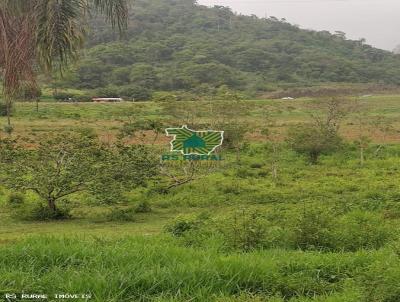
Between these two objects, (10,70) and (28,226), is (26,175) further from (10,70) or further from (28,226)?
(10,70)

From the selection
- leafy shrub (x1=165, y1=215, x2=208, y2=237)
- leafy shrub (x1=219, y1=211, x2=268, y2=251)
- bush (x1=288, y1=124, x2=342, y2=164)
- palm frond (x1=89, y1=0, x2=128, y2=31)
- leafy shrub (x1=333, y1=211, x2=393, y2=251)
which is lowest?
bush (x1=288, y1=124, x2=342, y2=164)

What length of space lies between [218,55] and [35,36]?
80101 millimetres

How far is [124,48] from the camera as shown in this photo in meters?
76.6

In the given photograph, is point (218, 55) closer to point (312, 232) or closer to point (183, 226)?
point (183, 226)

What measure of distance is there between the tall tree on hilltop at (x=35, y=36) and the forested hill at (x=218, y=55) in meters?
39.3

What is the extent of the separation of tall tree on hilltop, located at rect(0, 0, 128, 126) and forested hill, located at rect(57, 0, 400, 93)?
129 feet

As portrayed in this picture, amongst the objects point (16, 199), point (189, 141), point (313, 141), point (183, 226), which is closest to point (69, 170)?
point (16, 199)

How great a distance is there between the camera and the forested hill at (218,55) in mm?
67812

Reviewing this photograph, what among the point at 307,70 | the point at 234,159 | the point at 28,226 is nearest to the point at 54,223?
the point at 28,226

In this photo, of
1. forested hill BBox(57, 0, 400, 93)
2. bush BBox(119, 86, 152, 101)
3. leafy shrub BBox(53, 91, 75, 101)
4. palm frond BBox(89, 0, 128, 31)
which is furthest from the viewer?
forested hill BBox(57, 0, 400, 93)

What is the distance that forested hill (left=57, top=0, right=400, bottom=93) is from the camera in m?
67.8

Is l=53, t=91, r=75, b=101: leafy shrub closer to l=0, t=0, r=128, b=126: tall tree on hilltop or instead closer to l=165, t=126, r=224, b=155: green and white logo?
l=165, t=126, r=224, b=155: green and white logo

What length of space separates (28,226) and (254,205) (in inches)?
240

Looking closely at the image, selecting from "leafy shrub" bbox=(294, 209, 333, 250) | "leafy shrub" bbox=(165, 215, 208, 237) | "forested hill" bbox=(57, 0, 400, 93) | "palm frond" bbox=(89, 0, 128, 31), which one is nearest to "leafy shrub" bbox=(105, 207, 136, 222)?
"leafy shrub" bbox=(165, 215, 208, 237)
